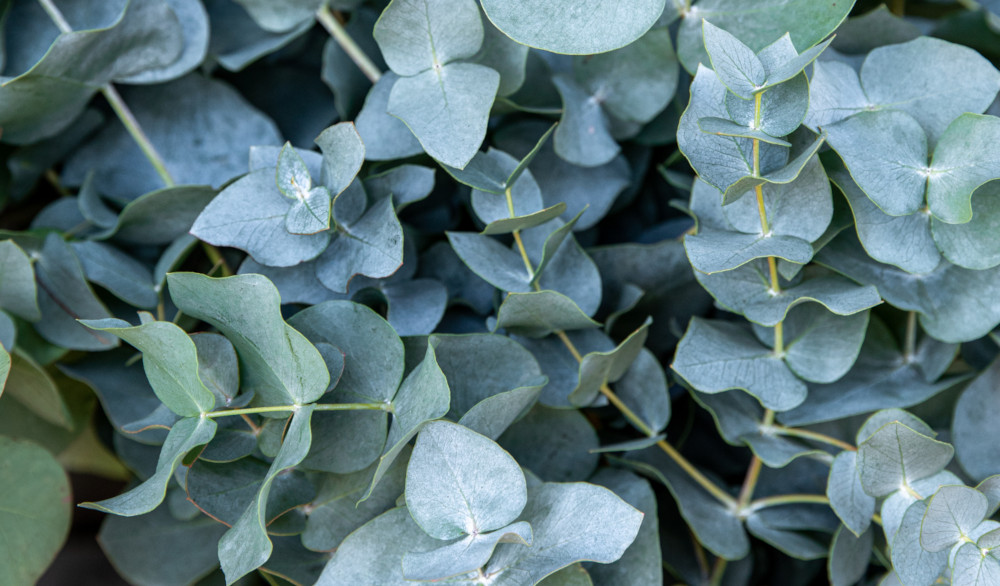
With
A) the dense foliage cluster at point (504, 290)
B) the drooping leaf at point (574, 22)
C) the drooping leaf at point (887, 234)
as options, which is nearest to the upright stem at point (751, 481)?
the dense foliage cluster at point (504, 290)

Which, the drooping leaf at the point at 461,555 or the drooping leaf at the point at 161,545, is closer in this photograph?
the drooping leaf at the point at 461,555

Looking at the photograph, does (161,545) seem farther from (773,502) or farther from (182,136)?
(773,502)

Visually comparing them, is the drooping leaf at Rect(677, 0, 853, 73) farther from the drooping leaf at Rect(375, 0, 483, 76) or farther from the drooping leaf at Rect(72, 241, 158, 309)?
the drooping leaf at Rect(72, 241, 158, 309)

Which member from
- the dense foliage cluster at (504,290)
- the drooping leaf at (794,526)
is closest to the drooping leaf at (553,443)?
the dense foliage cluster at (504,290)

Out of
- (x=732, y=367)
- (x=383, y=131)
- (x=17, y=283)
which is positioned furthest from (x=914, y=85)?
(x=17, y=283)

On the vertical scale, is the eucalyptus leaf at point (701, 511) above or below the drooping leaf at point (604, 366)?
below

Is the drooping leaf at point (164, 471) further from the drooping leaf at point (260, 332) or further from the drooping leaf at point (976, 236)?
the drooping leaf at point (976, 236)

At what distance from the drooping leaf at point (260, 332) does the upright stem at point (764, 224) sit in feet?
0.66

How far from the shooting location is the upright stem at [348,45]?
0.46 m

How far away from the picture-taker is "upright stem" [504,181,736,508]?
39 centimetres

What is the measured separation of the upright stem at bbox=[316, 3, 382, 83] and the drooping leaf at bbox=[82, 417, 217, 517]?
0.73ft

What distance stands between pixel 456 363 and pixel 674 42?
23 cm

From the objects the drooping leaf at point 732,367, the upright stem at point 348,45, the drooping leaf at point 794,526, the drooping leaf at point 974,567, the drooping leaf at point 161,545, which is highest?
the upright stem at point 348,45

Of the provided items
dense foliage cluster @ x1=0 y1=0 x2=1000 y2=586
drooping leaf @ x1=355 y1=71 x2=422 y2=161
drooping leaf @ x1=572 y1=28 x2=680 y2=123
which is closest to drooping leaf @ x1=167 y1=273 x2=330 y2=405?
dense foliage cluster @ x1=0 y1=0 x2=1000 y2=586
